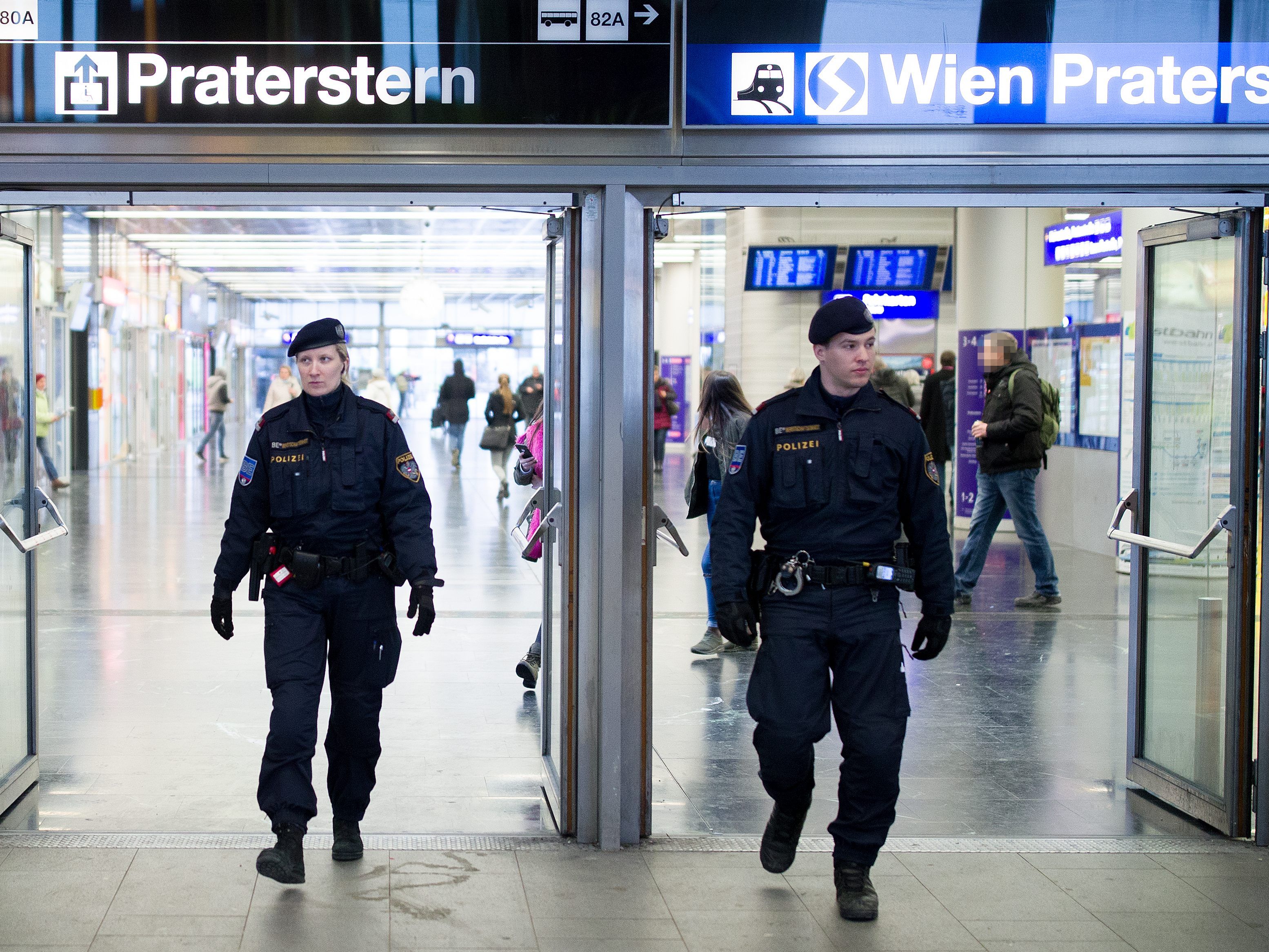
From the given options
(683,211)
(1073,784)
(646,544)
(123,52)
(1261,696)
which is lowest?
(1073,784)

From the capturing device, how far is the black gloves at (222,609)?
396 centimetres

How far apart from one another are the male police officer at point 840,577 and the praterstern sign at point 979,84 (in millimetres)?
746

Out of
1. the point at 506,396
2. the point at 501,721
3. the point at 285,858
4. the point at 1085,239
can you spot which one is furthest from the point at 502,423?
the point at 285,858

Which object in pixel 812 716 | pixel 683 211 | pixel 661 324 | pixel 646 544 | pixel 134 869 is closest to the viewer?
pixel 812 716

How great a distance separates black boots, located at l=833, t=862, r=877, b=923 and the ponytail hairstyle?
44.8 feet

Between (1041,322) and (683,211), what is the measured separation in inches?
374

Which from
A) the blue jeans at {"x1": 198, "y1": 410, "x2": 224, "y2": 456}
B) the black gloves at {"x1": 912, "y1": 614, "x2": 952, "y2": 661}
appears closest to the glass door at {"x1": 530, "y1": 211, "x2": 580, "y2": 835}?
the black gloves at {"x1": 912, "y1": 614, "x2": 952, "y2": 661}

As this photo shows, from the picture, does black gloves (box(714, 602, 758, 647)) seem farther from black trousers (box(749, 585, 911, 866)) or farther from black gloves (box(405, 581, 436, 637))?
black gloves (box(405, 581, 436, 637))

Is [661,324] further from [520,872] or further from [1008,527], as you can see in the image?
[520,872]

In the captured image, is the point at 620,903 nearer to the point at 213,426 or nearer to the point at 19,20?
the point at 19,20

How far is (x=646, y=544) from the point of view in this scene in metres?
4.33

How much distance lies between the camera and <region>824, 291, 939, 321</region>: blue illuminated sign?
720 inches

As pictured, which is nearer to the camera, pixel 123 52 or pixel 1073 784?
pixel 123 52

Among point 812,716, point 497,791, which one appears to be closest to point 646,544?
point 812,716
